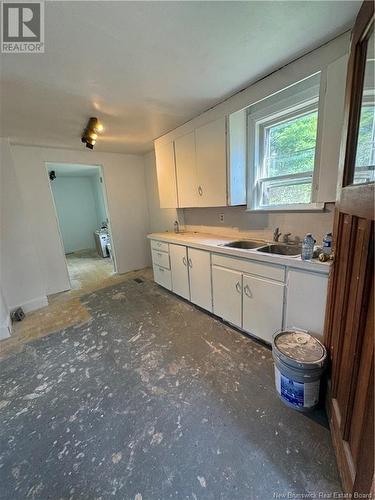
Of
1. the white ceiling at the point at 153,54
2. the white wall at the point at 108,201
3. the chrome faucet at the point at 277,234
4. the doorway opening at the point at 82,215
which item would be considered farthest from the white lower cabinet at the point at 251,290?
the doorway opening at the point at 82,215

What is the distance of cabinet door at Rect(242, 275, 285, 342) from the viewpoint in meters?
1.72

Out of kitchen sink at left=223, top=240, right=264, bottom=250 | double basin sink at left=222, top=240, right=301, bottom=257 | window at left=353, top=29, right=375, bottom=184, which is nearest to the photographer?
window at left=353, top=29, right=375, bottom=184

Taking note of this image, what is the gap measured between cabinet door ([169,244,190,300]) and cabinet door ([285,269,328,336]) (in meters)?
1.34

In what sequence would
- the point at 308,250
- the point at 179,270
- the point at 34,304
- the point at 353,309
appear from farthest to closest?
the point at 34,304 → the point at 179,270 → the point at 308,250 → the point at 353,309

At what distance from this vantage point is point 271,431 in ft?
4.06

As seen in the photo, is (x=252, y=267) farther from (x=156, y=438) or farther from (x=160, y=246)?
(x=160, y=246)

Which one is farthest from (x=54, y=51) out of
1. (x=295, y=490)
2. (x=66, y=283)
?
(x=66, y=283)

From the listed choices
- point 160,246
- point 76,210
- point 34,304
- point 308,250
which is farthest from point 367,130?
point 76,210

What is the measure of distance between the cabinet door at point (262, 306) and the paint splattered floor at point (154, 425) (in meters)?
0.19

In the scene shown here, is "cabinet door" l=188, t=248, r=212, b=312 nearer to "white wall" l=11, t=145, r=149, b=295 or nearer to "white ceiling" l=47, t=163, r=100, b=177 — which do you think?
"white wall" l=11, t=145, r=149, b=295

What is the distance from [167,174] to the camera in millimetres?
3023

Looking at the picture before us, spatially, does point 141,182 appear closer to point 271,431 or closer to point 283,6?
point 283,6

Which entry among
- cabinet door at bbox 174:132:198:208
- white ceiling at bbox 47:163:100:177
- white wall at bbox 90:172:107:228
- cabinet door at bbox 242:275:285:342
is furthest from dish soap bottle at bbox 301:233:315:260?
white wall at bbox 90:172:107:228

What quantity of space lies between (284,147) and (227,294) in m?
1.63
